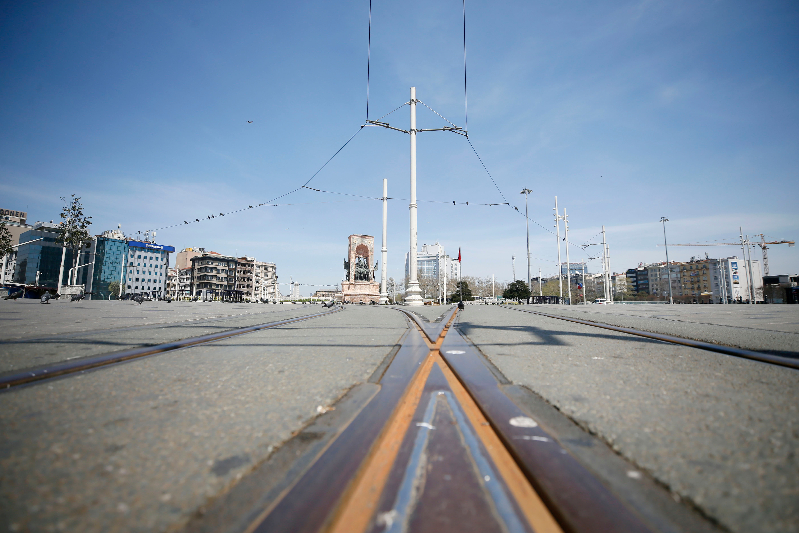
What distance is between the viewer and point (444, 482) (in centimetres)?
94

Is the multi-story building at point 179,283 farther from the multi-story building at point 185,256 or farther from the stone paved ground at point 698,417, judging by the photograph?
the stone paved ground at point 698,417

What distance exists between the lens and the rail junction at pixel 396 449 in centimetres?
78

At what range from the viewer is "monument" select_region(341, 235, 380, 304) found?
44844 mm

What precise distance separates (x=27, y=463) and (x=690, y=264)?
169319 millimetres

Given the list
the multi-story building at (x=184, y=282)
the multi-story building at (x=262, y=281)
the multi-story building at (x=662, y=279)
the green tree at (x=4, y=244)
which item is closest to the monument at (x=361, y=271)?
the green tree at (x=4, y=244)

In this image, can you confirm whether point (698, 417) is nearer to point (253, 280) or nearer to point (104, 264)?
point (253, 280)

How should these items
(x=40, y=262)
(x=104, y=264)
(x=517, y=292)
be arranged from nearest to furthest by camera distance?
1. (x=517, y=292)
2. (x=40, y=262)
3. (x=104, y=264)

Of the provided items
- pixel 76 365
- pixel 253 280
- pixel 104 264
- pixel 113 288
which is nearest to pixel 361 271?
pixel 76 365

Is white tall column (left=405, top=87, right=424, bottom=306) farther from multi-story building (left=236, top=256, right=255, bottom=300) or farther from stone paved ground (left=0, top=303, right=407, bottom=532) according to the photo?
multi-story building (left=236, top=256, right=255, bottom=300)

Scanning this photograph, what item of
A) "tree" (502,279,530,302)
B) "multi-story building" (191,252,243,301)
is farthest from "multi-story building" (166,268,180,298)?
"tree" (502,279,530,302)

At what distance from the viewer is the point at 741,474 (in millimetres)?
936

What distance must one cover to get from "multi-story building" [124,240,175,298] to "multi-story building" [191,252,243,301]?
31.8ft

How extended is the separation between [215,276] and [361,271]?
7514 centimetres

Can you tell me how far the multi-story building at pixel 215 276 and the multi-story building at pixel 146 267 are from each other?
9687mm
